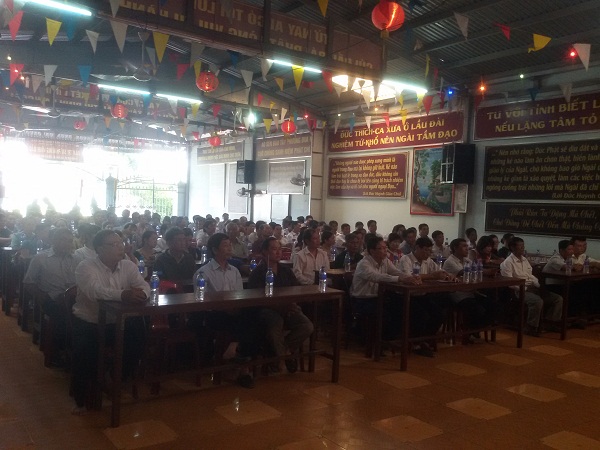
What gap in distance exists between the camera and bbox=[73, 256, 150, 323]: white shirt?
3.42 meters

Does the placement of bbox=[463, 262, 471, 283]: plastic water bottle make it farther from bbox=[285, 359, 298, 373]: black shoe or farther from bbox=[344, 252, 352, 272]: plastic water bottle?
bbox=[285, 359, 298, 373]: black shoe

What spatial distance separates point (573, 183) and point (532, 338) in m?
3.09

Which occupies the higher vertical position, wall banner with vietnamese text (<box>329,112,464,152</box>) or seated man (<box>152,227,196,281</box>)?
wall banner with vietnamese text (<box>329,112,464,152</box>)

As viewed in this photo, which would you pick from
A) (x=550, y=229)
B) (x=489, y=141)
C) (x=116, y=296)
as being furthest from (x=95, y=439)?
(x=489, y=141)

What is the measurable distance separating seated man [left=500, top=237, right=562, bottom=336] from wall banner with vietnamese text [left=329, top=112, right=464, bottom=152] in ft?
12.9

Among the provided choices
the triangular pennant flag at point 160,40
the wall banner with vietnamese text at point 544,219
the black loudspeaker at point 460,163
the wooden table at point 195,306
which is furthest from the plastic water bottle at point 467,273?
the triangular pennant flag at point 160,40

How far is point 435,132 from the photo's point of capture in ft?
33.1

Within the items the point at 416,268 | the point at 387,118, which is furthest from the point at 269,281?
the point at 387,118

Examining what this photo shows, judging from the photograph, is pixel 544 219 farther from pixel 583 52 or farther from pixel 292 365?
pixel 292 365

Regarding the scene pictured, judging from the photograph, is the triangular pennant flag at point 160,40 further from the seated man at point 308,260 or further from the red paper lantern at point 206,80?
the seated man at point 308,260

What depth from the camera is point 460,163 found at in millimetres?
9211

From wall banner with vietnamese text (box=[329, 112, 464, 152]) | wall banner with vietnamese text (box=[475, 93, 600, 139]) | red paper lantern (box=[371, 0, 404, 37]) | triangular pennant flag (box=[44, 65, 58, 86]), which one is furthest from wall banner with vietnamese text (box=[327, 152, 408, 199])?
triangular pennant flag (box=[44, 65, 58, 86])

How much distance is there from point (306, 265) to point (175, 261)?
1.35 meters

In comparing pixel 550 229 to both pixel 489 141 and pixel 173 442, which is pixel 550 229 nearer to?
pixel 489 141
